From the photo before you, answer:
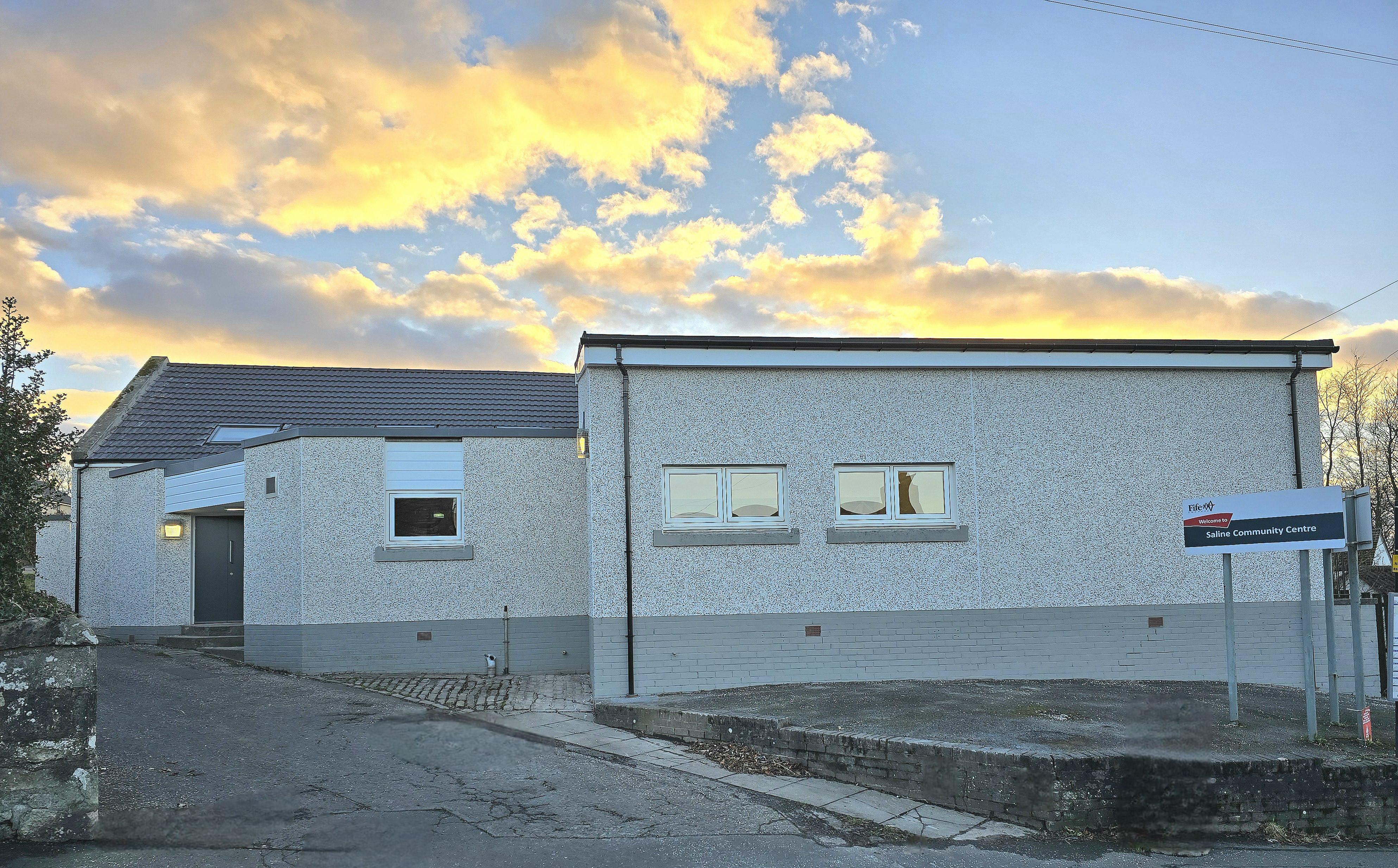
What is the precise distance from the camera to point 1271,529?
28.1 ft

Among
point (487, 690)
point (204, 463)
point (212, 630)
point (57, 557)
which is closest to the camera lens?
point (487, 690)

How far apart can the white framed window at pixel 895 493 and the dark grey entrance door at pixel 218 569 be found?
12.1 m

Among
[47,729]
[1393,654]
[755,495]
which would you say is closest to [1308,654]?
[1393,654]

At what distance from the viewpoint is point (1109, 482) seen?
12.5m

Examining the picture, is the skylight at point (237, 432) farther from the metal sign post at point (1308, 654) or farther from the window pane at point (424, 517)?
the metal sign post at point (1308, 654)

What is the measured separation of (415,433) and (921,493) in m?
7.50

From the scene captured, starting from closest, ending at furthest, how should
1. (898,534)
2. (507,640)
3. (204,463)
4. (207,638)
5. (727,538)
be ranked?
(727,538) < (898,534) < (507,640) < (207,638) < (204,463)

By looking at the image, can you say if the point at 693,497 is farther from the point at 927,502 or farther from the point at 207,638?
the point at 207,638

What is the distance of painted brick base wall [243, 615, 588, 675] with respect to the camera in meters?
14.4

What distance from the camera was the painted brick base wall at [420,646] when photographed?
47.4 feet

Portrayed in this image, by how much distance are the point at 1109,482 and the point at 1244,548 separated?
12.3 feet

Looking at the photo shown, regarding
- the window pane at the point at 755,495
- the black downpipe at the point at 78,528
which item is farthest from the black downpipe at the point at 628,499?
the black downpipe at the point at 78,528

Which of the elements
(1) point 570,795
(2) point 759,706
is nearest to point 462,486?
(2) point 759,706

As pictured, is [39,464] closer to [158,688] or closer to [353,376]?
[158,688]
